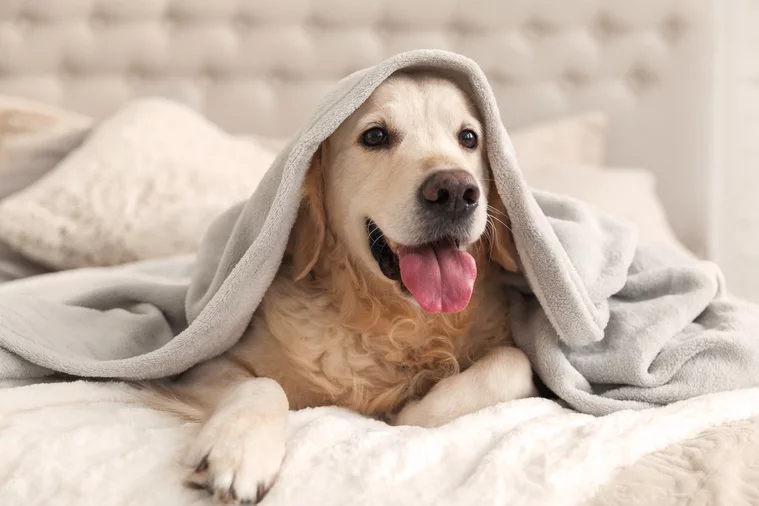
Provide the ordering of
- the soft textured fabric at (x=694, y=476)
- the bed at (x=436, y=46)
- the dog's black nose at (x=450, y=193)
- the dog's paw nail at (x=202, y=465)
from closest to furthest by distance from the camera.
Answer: the soft textured fabric at (x=694, y=476) < the dog's paw nail at (x=202, y=465) < the dog's black nose at (x=450, y=193) < the bed at (x=436, y=46)

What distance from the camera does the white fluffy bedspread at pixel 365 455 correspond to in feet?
2.71

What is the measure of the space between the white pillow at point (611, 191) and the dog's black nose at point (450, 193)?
1.16m

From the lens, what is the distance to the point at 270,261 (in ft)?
4.04

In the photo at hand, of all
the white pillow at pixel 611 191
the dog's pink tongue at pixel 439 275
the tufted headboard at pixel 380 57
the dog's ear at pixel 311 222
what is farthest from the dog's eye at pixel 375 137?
the tufted headboard at pixel 380 57

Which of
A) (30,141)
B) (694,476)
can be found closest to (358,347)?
(694,476)

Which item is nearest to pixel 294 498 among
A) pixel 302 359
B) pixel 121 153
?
pixel 302 359

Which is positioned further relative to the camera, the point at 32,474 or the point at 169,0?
the point at 169,0

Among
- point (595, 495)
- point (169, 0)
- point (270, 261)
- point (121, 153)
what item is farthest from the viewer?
point (169, 0)

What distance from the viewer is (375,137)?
1282 mm

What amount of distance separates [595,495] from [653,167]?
7.82 ft

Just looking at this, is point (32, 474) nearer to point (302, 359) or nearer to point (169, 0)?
point (302, 359)

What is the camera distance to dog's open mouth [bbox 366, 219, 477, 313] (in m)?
1.15

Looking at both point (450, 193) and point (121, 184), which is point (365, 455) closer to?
point (450, 193)

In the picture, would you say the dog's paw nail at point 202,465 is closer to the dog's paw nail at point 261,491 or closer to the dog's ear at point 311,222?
the dog's paw nail at point 261,491
